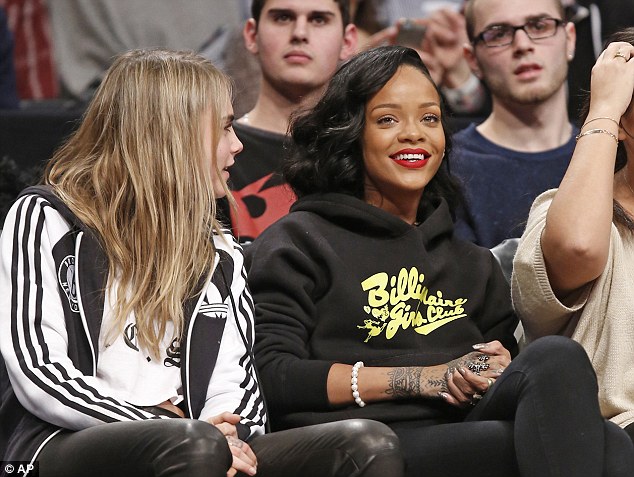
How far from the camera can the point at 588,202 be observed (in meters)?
1.96

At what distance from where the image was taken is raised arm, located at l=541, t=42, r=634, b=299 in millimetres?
1955

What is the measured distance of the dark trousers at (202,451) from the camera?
1.62m

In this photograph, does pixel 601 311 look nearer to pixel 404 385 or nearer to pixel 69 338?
pixel 404 385

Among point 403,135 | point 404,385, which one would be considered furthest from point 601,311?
point 403,135

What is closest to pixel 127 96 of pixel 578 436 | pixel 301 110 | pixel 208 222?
pixel 208 222

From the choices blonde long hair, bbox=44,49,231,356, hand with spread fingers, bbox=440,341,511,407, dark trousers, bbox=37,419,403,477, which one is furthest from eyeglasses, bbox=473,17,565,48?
dark trousers, bbox=37,419,403,477

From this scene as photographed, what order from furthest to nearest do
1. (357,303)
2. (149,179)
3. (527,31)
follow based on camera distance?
(527,31) < (357,303) < (149,179)

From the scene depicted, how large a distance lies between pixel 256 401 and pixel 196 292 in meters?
0.21

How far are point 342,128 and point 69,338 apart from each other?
27.8 inches

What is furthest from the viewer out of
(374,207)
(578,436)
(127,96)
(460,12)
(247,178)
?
(460,12)

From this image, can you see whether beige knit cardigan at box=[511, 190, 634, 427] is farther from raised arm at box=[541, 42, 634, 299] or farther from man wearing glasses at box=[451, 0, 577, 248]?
man wearing glasses at box=[451, 0, 577, 248]

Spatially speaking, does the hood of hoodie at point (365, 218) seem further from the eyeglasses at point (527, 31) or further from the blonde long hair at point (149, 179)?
the eyeglasses at point (527, 31)

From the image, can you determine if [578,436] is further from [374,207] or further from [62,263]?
[62,263]

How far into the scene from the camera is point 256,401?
195 centimetres
